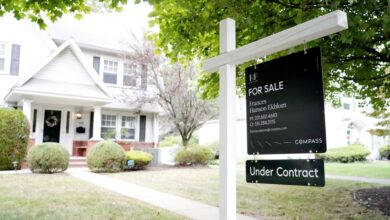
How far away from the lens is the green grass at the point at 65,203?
675 centimetres

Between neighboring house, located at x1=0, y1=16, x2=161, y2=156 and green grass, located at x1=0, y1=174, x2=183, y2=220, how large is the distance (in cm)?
709

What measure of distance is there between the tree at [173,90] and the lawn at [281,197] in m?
6.35

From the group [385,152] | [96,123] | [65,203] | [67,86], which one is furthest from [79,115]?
[385,152]

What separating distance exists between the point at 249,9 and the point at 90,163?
37.4 ft

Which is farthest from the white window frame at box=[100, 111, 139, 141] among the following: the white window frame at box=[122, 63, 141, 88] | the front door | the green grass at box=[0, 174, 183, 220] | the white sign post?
the white sign post

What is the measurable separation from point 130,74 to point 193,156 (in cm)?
632

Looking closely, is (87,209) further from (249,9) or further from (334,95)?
(334,95)

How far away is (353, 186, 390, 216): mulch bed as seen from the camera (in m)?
7.77

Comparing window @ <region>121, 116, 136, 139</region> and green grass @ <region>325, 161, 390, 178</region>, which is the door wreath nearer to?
window @ <region>121, 116, 136, 139</region>

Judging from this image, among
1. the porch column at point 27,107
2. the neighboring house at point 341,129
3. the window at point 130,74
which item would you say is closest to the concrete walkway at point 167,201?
the porch column at point 27,107

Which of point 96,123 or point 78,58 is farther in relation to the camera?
point 78,58

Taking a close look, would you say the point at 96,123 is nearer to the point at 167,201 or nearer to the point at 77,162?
the point at 77,162

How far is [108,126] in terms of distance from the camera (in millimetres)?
20531

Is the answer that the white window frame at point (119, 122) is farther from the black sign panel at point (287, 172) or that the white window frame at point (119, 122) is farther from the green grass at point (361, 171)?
the black sign panel at point (287, 172)
